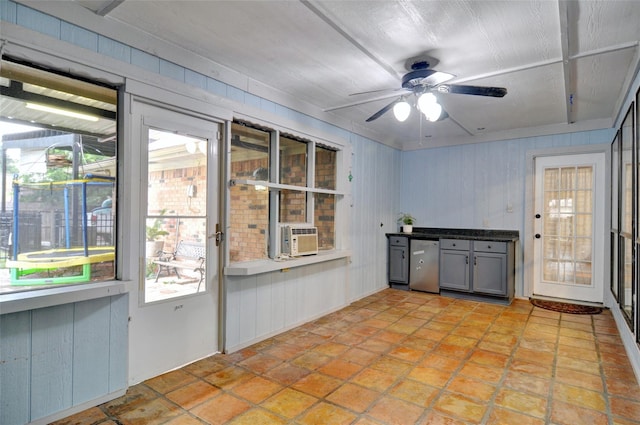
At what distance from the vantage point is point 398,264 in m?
5.58

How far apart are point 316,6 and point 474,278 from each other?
4.17 m

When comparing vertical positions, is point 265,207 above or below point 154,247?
above

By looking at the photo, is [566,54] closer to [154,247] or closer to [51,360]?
[154,247]

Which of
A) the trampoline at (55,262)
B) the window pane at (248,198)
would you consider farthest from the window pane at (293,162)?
the trampoline at (55,262)

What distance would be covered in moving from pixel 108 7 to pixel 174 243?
5.35 feet

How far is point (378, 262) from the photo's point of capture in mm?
5430

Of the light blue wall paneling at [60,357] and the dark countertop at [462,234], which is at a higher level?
the dark countertop at [462,234]

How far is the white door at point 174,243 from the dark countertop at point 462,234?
3.42 meters

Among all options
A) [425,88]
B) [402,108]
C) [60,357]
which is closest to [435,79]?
[425,88]

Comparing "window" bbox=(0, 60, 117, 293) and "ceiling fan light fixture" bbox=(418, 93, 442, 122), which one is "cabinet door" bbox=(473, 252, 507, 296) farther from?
"window" bbox=(0, 60, 117, 293)

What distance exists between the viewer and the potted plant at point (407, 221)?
579cm

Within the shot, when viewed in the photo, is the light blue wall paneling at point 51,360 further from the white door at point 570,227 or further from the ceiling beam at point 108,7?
the white door at point 570,227

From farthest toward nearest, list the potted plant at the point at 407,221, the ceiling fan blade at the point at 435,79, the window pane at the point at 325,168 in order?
A: the potted plant at the point at 407,221, the window pane at the point at 325,168, the ceiling fan blade at the point at 435,79

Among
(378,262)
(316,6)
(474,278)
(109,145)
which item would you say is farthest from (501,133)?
(109,145)
